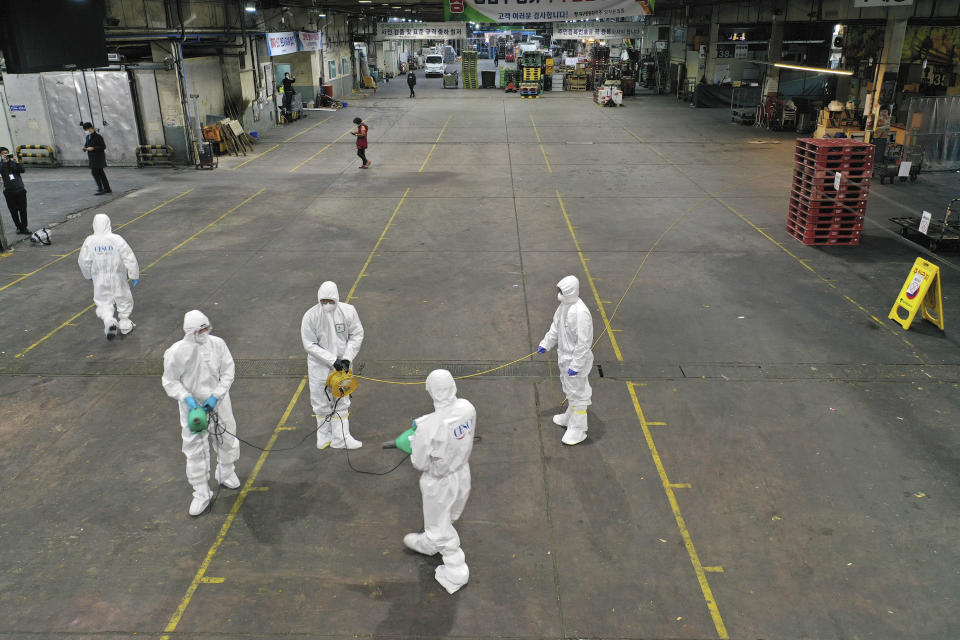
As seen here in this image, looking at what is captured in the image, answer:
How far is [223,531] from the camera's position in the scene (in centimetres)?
573

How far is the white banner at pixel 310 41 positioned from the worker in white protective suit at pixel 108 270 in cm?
2538

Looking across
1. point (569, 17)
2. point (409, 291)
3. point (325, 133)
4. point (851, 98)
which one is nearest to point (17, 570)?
point (409, 291)

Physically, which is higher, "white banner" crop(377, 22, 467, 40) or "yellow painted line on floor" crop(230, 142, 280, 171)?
"white banner" crop(377, 22, 467, 40)

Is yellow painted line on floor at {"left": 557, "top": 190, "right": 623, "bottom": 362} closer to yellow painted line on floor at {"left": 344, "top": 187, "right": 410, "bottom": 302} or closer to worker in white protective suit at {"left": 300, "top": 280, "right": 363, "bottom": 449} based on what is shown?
worker in white protective suit at {"left": 300, "top": 280, "right": 363, "bottom": 449}

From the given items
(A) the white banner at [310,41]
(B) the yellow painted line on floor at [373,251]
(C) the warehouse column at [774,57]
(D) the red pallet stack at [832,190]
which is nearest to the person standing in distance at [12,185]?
(B) the yellow painted line on floor at [373,251]

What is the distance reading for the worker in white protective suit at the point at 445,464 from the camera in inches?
191

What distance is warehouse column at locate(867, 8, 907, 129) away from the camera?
66.6 feet

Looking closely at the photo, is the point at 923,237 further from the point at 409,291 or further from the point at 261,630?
the point at 261,630

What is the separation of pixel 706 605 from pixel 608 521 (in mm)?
1099

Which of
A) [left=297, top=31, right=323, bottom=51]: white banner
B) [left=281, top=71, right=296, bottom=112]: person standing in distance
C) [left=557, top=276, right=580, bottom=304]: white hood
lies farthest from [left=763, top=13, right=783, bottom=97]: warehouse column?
[left=557, top=276, right=580, bottom=304]: white hood

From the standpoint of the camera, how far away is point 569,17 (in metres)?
21.5

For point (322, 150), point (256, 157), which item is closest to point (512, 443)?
point (256, 157)

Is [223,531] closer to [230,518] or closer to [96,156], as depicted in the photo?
[230,518]

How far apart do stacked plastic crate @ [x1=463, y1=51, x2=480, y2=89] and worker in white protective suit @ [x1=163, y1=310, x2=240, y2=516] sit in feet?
145
